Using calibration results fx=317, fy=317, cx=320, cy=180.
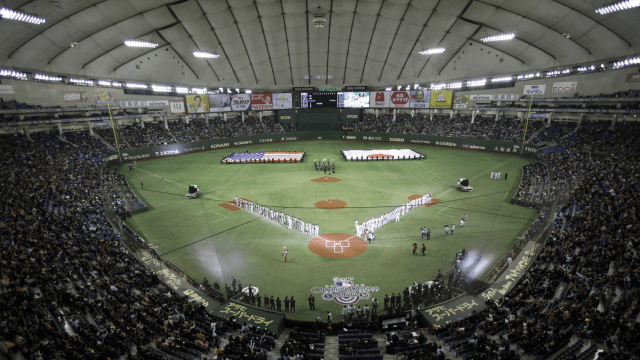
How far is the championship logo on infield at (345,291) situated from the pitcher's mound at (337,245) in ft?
10.6

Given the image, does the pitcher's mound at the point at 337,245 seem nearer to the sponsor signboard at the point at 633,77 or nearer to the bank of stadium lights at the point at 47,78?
the sponsor signboard at the point at 633,77

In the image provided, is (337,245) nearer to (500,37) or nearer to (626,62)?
(500,37)

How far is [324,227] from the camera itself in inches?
1051

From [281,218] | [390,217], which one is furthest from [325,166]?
[390,217]

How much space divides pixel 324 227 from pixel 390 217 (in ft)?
19.6

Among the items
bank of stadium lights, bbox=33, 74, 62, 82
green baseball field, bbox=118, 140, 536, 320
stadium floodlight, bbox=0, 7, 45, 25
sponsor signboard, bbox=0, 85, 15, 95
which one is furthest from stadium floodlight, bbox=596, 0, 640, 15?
bank of stadium lights, bbox=33, 74, 62, 82

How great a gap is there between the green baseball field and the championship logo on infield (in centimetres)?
13

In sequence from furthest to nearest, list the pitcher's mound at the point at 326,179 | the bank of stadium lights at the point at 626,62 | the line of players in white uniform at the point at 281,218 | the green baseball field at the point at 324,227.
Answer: the pitcher's mound at the point at 326,179 → the bank of stadium lights at the point at 626,62 → the line of players in white uniform at the point at 281,218 → the green baseball field at the point at 324,227

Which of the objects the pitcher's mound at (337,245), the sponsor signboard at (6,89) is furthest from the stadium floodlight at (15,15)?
the pitcher's mound at (337,245)

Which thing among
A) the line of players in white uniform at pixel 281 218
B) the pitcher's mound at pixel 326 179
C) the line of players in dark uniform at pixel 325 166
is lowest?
the line of players in white uniform at pixel 281 218

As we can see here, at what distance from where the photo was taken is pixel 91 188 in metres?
31.4

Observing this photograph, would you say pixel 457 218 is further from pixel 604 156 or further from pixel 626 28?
pixel 626 28

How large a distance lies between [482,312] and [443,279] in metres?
4.18

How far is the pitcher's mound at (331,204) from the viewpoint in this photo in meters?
31.3
